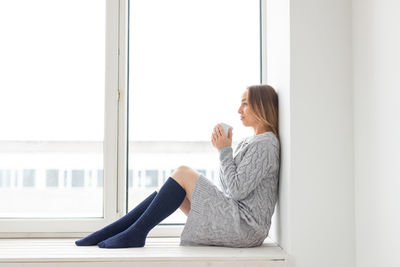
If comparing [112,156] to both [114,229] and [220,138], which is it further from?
[220,138]

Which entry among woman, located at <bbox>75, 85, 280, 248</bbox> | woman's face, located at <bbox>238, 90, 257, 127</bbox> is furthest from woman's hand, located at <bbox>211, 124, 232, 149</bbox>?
woman's face, located at <bbox>238, 90, 257, 127</bbox>

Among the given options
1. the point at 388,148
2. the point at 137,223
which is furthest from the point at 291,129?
the point at 137,223

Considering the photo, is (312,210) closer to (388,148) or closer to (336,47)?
(388,148)

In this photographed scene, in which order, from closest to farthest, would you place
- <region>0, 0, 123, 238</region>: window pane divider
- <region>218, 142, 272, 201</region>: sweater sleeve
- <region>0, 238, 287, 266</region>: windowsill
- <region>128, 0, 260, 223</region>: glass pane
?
1. <region>0, 238, 287, 266</region>: windowsill
2. <region>218, 142, 272, 201</region>: sweater sleeve
3. <region>0, 0, 123, 238</region>: window pane divider
4. <region>128, 0, 260, 223</region>: glass pane

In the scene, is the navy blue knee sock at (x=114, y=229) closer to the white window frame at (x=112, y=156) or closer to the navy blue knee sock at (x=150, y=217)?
the navy blue knee sock at (x=150, y=217)

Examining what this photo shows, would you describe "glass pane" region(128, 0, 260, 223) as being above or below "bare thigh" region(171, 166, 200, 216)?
above

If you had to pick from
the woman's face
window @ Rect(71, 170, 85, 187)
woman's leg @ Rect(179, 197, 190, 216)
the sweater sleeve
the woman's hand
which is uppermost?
the woman's face

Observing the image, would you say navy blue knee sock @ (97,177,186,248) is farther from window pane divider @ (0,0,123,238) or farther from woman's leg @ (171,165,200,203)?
window pane divider @ (0,0,123,238)

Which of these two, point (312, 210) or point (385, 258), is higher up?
point (312, 210)

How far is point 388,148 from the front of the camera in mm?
1562

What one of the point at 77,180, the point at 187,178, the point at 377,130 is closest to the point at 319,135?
the point at 377,130

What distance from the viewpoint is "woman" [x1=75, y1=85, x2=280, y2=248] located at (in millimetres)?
2010

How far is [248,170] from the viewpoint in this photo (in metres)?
2.01

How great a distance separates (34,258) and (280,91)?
1.25 m
